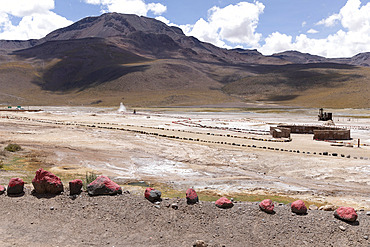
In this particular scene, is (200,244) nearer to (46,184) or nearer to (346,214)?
(346,214)

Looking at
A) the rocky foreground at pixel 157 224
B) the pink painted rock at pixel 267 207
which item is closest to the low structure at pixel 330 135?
the rocky foreground at pixel 157 224

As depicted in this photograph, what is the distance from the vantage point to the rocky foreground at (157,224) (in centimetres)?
761

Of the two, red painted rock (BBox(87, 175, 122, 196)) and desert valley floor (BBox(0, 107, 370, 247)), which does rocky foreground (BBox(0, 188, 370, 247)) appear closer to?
desert valley floor (BBox(0, 107, 370, 247))

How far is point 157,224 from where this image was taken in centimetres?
833

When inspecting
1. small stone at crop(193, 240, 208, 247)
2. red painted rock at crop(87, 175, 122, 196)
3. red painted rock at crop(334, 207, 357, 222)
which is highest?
red painted rock at crop(87, 175, 122, 196)

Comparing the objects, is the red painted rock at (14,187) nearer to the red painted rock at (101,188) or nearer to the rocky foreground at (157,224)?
the rocky foreground at (157,224)

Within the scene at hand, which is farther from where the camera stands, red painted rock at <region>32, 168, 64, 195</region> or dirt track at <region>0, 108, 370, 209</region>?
dirt track at <region>0, 108, 370, 209</region>

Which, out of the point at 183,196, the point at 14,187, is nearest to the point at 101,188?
the point at 14,187

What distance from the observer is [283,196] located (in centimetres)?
1213

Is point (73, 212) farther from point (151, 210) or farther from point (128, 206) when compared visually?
point (151, 210)

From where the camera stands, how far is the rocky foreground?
25.0 ft

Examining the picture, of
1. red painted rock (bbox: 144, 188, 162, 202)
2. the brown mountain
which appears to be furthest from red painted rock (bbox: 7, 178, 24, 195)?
the brown mountain

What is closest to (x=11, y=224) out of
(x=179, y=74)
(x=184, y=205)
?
(x=184, y=205)

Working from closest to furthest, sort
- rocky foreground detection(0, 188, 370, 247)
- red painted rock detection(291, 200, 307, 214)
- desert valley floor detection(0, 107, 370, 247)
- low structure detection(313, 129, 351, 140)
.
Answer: rocky foreground detection(0, 188, 370, 247), desert valley floor detection(0, 107, 370, 247), red painted rock detection(291, 200, 307, 214), low structure detection(313, 129, 351, 140)
